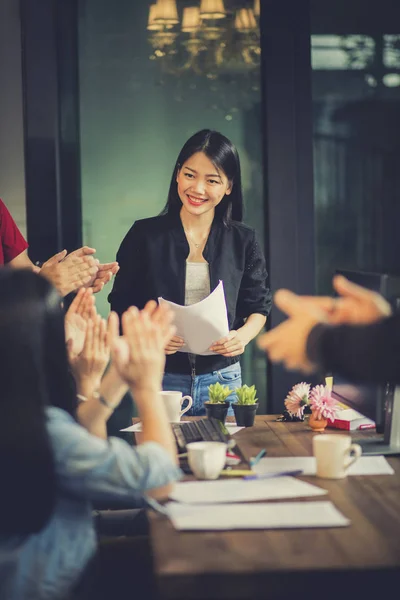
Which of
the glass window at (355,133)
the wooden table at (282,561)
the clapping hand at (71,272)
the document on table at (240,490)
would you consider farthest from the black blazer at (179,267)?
the wooden table at (282,561)

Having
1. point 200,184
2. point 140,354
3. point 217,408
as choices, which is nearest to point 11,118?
point 200,184

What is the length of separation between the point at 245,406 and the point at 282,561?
1.15m

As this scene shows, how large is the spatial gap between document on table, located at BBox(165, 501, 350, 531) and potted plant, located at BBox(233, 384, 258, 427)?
811 millimetres

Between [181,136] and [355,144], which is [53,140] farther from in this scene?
[355,144]

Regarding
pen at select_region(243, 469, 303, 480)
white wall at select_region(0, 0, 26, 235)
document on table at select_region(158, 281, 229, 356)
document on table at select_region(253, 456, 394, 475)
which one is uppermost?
white wall at select_region(0, 0, 26, 235)

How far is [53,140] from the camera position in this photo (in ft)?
12.4

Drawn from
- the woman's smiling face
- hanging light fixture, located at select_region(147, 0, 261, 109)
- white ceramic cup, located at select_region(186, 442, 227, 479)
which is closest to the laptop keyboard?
white ceramic cup, located at select_region(186, 442, 227, 479)

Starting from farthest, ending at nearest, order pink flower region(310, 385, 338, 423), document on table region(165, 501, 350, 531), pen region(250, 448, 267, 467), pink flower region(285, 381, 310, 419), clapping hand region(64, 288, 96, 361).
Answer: pink flower region(285, 381, 310, 419) → pink flower region(310, 385, 338, 423) → clapping hand region(64, 288, 96, 361) → pen region(250, 448, 267, 467) → document on table region(165, 501, 350, 531)

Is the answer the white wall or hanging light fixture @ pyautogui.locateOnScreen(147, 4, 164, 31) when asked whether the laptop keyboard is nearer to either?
the white wall

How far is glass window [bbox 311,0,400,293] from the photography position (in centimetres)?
399

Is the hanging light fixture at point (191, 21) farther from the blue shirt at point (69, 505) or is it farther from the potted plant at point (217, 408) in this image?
the blue shirt at point (69, 505)

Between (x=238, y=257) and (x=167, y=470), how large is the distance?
175 centimetres

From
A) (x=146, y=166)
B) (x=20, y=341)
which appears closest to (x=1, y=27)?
(x=146, y=166)

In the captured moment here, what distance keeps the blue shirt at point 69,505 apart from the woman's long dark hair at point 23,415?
61 mm
